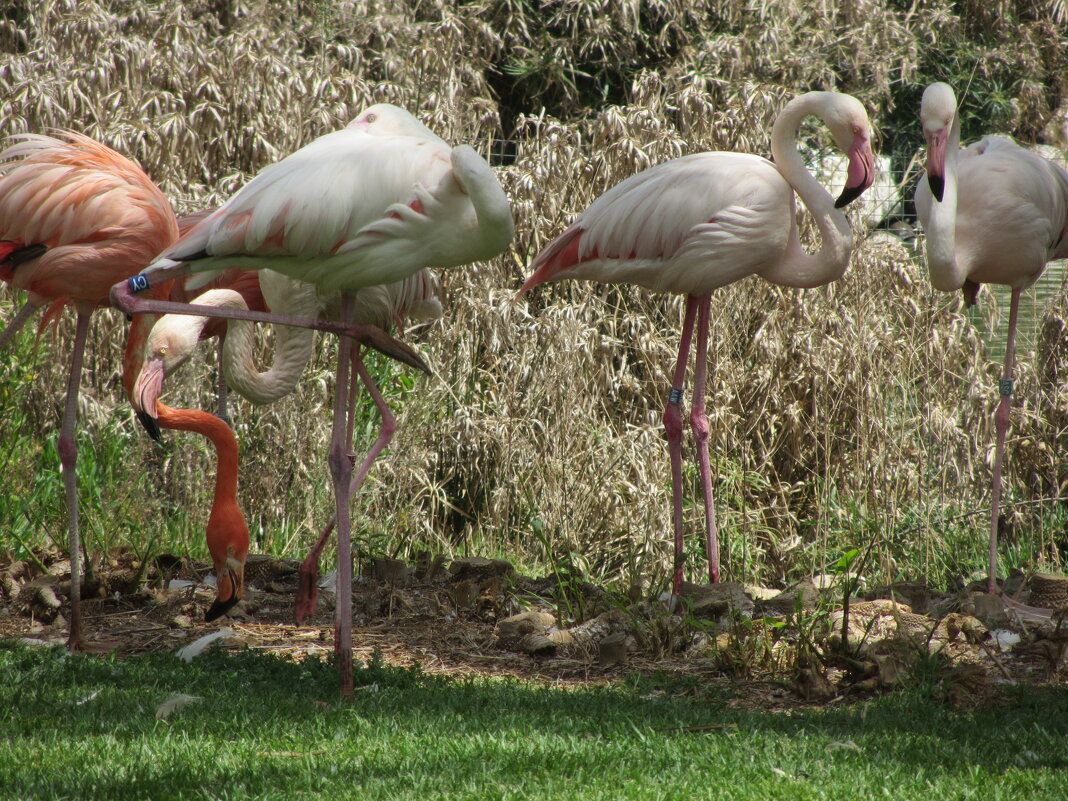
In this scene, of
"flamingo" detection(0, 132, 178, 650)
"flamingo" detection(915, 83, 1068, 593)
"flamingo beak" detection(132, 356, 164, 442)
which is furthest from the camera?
"flamingo" detection(915, 83, 1068, 593)

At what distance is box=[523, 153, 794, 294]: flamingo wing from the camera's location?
4.79m

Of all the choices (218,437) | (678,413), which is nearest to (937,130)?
(678,413)

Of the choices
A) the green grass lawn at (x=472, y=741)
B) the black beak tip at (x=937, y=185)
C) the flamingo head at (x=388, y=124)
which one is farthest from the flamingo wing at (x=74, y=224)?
the black beak tip at (x=937, y=185)

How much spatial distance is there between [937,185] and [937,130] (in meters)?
0.25

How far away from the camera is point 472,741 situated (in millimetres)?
3035

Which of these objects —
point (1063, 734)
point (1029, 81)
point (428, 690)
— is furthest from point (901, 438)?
point (1029, 81)

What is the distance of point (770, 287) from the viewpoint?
23.5 ft

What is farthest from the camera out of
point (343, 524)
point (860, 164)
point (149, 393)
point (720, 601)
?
point (860, 164)

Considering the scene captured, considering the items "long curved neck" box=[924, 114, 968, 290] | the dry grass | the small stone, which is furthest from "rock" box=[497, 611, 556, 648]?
"long curved neck" box=[924, 114, 968, 290]

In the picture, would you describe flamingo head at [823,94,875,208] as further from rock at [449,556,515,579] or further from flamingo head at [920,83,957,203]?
rock at [449,556,515,579]

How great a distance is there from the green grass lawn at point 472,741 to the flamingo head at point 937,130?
7.47ft

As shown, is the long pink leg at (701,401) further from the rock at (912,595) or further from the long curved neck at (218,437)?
the long curved neck at (218,437)

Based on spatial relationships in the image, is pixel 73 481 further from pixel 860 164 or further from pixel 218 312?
pixel 860 164

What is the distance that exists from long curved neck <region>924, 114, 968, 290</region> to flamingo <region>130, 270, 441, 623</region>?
231 centimetres
